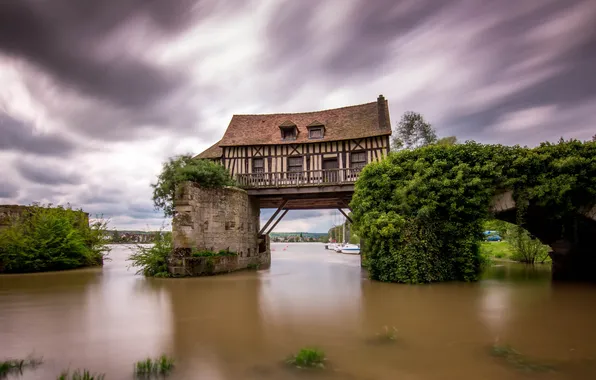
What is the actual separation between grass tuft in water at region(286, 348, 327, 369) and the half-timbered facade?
1028 centimetres

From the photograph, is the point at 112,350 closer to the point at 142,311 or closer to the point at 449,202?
the point at 142,311

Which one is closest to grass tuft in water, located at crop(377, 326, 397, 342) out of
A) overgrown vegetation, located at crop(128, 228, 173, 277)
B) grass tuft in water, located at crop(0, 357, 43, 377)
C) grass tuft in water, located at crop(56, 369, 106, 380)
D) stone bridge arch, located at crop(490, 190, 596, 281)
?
grass tuft in water, located at crop(56, 369, 106, 380)

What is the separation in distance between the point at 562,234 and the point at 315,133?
10.5 meters

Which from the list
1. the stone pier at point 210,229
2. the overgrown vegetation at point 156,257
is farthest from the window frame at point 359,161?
the overgrown vegetation at point 156,257

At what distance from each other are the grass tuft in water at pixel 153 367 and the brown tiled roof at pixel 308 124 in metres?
12.9

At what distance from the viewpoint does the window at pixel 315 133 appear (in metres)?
15.7

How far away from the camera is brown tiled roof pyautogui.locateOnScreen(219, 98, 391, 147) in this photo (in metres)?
15.3

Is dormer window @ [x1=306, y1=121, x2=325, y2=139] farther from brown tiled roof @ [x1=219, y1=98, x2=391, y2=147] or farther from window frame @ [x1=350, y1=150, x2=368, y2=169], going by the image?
window frame @ [x1=350, y1=150, x2=368, y2=169]

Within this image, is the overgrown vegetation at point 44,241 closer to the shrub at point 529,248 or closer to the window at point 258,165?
the window at point 258,165

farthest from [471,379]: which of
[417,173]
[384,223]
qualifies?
[417,173]

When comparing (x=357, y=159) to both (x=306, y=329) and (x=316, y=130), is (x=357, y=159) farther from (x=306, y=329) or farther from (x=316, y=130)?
(x=306, y=329)

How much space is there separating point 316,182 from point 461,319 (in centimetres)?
969

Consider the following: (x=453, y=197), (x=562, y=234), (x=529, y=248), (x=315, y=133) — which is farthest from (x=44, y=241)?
(x=529, y=248)

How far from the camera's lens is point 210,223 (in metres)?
11.7
